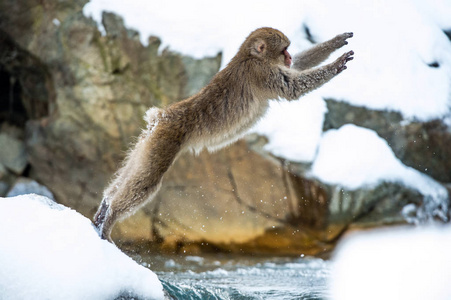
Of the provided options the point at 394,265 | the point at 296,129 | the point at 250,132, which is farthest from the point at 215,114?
the point at 394,265

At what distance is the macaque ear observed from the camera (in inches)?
160

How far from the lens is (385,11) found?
708cm

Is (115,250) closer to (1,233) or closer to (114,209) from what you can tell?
(1,233)

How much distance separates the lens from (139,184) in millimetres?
3822

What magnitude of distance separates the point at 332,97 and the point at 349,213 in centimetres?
137

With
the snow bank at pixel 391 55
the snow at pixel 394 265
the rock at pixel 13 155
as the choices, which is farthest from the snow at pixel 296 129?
the rock at pixel 13 155

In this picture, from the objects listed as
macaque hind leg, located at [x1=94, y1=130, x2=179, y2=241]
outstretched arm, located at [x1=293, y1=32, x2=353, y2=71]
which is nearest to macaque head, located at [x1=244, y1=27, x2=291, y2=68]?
outstretched arm, located at [x1=293, y1=32, x2=353, y2=71]

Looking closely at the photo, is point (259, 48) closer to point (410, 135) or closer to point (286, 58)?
point (286, 58)

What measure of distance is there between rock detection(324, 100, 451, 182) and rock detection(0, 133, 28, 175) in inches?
157

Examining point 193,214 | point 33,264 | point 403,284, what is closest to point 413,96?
point 403,284

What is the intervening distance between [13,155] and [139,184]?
13.4 feet

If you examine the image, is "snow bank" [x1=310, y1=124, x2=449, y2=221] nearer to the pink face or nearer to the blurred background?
the blurred background

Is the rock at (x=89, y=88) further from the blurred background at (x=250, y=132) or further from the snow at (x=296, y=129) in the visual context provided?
the snow at (x=296, y=129)

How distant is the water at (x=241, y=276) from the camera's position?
418 centimetres
